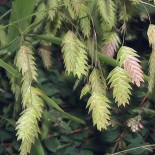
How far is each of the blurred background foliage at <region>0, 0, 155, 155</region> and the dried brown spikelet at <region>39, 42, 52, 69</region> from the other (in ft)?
0.05

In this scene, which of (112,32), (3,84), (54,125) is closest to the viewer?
(112,32)

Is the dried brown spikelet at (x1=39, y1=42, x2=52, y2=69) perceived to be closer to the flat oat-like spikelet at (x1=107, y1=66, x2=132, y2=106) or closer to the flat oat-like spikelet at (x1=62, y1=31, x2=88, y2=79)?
the flat oat-like spikelet at (x1=62, y1=31, x2=88, y2=79)

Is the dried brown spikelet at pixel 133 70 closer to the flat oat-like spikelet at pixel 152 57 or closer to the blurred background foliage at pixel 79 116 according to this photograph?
the flat oat-like spikelet at pixel 152 57

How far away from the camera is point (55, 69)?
143 cm

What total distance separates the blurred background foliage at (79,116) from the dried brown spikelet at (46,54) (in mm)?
15

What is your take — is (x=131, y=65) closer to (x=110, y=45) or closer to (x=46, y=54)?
(x=110, y=45)

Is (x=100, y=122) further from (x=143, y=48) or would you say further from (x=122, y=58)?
(x=143, y=48)

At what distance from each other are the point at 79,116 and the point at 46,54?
27 centimetres

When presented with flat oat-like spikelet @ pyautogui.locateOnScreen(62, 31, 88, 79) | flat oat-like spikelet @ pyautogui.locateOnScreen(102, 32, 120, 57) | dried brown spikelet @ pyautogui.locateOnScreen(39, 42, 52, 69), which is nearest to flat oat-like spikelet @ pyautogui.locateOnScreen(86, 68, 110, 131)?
flat oat-like spikelet @ pyautogui.locateOnScreen(62, 31, 88, 79)

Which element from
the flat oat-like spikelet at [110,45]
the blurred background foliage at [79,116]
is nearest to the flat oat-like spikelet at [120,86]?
the flat oat-like spikelet at [110,45]

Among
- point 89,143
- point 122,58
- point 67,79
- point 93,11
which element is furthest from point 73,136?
point 122,58

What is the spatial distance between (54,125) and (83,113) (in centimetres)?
11

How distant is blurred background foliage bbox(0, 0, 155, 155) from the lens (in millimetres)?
1268

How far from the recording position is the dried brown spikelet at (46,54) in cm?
118
